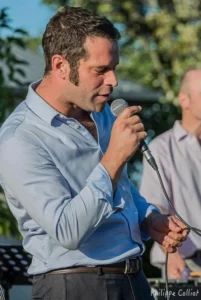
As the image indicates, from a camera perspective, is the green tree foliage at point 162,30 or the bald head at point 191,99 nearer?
the bald head at point 191,99

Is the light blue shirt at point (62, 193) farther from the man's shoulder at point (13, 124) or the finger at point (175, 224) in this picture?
the finger at point (175, 224)

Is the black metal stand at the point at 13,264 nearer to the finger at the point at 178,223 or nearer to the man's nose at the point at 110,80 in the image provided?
the finger at the point at 178,223

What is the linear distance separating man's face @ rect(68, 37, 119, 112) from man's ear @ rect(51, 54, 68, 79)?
0.08 metres

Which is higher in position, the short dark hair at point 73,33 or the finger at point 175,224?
the short dark hair at point 73,33

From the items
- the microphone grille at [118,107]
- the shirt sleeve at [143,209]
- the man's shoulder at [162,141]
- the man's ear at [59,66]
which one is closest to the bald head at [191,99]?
the man's shoulder at [162,141]

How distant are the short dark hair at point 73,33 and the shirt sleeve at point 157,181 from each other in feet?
9.15

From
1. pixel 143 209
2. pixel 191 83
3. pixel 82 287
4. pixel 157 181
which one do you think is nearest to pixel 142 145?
pixel 143 209

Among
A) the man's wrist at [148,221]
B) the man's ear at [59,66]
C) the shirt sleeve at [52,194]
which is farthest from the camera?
the man's wrist at [148,221]

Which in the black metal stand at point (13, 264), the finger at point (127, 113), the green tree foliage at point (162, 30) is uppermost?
the finger at point (127, 113)

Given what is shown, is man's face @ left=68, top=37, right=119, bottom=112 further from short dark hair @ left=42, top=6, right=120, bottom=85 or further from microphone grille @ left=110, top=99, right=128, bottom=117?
microphone grille @ left=110, top=99, right=128, bottom=117

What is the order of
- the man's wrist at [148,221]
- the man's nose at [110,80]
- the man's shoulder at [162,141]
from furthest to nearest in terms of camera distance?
the man's shoulder at [162,141]
the man's wrist at [148,221]
the man's nose at [110,80]

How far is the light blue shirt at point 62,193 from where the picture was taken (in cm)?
396

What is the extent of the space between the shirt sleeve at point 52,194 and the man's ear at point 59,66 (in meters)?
Result: 0.36

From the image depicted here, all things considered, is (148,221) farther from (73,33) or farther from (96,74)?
(73,33)
